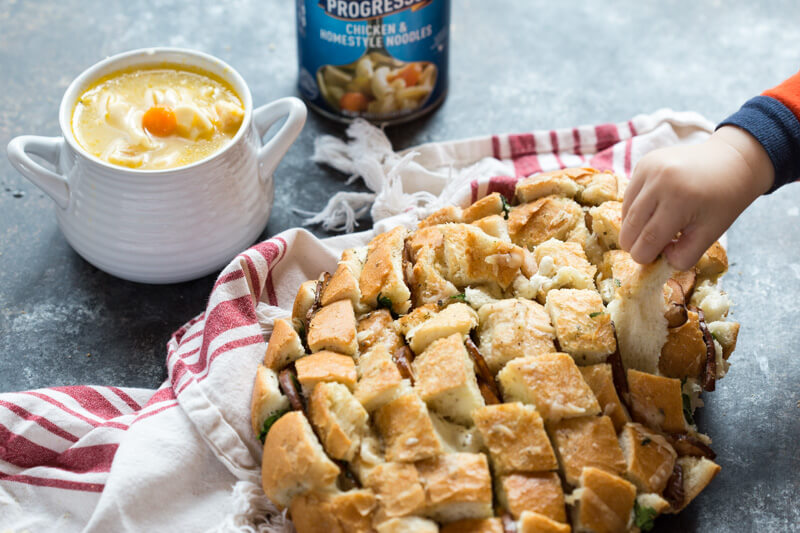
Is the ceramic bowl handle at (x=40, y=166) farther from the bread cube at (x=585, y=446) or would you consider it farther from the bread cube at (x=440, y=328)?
the bread cube at (x=585, y=446)

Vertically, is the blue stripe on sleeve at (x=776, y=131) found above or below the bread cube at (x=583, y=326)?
above

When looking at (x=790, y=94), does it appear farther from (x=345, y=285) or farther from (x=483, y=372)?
(x=345, y=285)

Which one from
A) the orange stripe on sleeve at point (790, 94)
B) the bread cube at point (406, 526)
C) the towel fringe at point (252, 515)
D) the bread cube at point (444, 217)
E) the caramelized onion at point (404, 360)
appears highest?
the orange stripe on sleeve at point (790, 94)

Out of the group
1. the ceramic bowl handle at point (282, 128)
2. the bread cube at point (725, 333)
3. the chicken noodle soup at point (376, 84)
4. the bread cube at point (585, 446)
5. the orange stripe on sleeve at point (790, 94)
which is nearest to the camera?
the bread cube at point (585, 446)

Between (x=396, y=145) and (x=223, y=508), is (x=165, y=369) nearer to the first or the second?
(x=223, y=508)

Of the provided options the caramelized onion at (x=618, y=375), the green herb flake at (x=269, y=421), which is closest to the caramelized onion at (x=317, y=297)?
the green herb flake at (x=269, y=421)

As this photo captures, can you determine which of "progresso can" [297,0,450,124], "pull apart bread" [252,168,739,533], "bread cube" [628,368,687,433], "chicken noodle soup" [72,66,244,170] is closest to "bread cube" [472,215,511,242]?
"pull apart bread" [252,168,739,533]

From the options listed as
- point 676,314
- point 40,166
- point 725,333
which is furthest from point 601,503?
point 40,166
